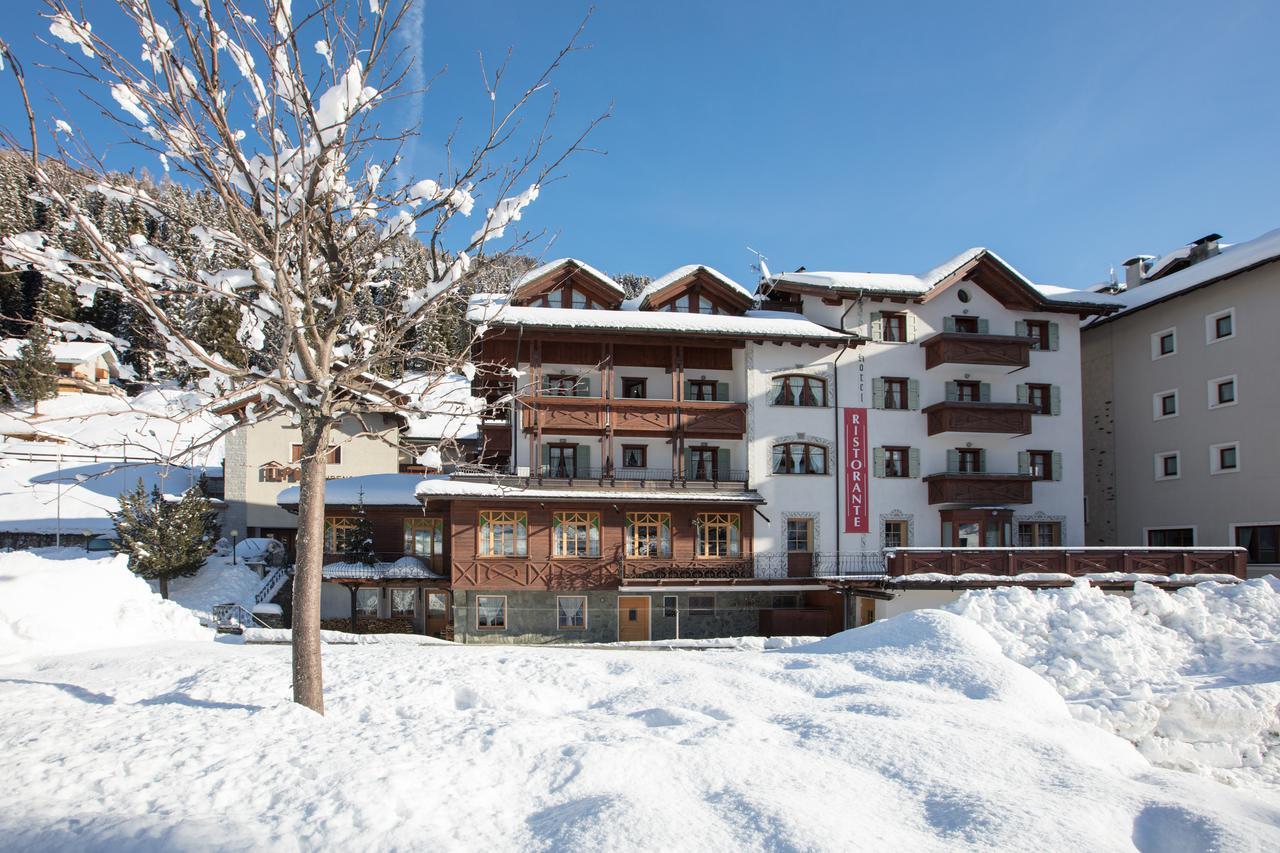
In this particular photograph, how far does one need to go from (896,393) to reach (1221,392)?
36.8 ft

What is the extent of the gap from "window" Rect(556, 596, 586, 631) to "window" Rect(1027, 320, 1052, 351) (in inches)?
787

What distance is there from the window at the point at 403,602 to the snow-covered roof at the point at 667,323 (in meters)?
10.7

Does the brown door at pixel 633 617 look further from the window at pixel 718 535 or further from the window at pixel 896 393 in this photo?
the window at pixel 896 393

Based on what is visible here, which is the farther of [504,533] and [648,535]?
[648,535]

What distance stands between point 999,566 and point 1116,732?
1247cm

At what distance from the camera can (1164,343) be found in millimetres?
30672

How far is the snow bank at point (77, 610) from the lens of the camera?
51.5 feet

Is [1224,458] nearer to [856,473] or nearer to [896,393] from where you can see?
[896,393]

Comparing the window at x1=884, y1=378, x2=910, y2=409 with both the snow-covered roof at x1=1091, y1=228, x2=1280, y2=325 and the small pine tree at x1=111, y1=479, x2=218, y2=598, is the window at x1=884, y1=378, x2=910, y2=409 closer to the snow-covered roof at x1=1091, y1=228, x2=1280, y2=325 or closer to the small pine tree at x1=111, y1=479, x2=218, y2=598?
the snow-covered roof at x1=1091, y1=228, x2=1280, y2=325

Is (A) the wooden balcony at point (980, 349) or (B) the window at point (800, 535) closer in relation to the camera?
(B) the window at point (800, 535)

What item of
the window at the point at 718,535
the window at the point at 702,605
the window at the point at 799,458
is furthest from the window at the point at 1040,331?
the window at the point at 702,605

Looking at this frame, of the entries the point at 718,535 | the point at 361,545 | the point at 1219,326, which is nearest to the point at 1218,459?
the point at 1219,326

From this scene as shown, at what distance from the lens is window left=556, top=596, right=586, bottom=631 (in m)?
26.4

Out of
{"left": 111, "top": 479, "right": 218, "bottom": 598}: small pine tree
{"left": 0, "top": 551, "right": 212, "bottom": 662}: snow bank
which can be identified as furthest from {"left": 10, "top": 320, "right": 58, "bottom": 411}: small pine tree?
{"left": 111, "top": 479, "right": 218, "bottom": 598}: small pine tree
